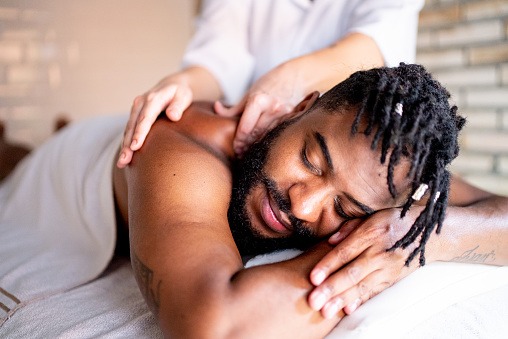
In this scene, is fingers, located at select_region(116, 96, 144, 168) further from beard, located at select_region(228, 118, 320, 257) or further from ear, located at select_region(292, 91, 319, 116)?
ear, located at select_region(292, 91, 319, 116)

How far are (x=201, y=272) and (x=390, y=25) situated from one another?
3.79 ft

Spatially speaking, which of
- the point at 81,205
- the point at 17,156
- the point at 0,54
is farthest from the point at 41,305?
the point at 0,54

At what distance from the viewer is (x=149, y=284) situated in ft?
2.77

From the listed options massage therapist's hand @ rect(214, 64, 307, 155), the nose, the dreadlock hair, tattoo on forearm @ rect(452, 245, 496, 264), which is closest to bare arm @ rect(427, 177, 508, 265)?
tattoo on forearm @ rect(452, 245, 496, 264)

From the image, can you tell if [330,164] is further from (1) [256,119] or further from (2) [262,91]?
(2) [262,91]

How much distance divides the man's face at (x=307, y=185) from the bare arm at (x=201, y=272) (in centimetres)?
9

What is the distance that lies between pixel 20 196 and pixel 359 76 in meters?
1.16

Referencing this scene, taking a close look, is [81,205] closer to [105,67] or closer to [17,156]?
[17,156]

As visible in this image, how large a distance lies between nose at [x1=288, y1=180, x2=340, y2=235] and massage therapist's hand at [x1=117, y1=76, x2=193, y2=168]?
1.19 ft

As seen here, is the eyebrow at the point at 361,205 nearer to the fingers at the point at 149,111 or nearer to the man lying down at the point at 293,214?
the man lying down at the point at 293,214

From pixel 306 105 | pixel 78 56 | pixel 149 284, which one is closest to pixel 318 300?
pixel 149 284

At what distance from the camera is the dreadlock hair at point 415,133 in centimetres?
Result: 92

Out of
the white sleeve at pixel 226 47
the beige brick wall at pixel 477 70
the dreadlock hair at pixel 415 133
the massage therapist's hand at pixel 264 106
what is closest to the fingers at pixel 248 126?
the massage therapist's hand at pixel 264 106

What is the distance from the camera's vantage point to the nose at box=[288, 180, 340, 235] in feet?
3.23
